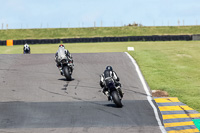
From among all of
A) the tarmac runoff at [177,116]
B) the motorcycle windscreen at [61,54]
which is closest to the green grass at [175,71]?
the tarmac runoff at [177,116]

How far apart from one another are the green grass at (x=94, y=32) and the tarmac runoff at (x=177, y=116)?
192ft

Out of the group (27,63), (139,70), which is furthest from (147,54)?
(27,63)

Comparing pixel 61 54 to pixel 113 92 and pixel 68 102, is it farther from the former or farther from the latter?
pixel 113 92

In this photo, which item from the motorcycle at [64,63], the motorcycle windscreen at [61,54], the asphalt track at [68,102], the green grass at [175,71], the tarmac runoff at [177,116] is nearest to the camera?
the asphalt track at [68,102]

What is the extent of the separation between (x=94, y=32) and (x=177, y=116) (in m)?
63.8

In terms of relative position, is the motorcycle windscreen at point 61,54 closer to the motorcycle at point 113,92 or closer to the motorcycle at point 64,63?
the motorcycle at point 64,63

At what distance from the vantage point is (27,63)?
86.4 ft

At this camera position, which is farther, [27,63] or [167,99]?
[27,63]

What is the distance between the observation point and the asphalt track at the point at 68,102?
40.3 feet

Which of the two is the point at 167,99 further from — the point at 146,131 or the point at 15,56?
the point at 15,56

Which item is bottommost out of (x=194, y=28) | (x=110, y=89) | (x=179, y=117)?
(x=179, y=117)

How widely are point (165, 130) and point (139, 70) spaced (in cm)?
1122

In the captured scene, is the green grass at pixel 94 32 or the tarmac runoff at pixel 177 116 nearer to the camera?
the tarmac runoff at pixel 177 116

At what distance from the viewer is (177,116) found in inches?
559
